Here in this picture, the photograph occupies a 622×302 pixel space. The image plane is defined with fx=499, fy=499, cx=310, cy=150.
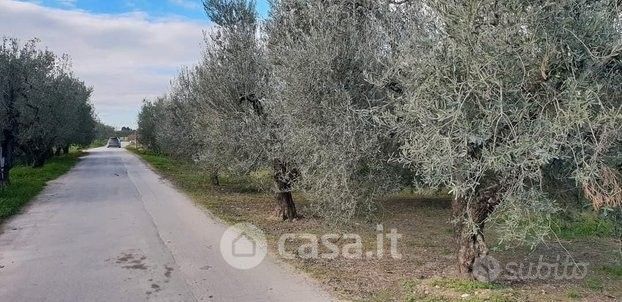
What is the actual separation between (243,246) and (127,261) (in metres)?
2.07

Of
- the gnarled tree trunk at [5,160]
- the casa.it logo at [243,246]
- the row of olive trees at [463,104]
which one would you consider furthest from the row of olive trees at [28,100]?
the row of olive trees at [463,104]

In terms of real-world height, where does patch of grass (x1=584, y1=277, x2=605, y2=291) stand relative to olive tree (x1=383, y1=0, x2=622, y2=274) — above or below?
below

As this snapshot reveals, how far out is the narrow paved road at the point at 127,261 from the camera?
6.16m

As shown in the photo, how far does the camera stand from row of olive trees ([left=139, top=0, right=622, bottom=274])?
16.1 feet

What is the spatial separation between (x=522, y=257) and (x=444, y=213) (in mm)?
5683

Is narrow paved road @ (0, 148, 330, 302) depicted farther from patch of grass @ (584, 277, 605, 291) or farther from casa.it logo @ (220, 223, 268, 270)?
patch of grass @ (584, 277, 605, 291)

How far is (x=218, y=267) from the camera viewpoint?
743cm

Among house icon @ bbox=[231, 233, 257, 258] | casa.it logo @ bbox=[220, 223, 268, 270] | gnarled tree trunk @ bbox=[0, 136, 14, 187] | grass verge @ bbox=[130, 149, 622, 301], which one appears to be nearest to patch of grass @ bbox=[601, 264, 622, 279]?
grass verge @ bbox=[130, 149, 622, 301]

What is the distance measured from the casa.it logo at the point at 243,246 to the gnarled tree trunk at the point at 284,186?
128 cm

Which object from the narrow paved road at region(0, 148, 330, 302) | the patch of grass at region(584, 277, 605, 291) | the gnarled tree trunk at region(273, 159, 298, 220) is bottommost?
the narrow paved road at region(0, 148, 330, 302)

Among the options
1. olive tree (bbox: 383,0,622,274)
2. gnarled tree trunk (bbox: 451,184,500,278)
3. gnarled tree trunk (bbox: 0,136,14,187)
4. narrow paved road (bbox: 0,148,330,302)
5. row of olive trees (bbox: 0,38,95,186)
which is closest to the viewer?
olive tree (bbox: 383,0,622,274)

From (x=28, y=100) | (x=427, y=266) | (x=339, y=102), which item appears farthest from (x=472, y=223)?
(x=28, y=100)

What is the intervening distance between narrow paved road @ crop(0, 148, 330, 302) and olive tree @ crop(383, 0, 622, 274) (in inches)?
96.9

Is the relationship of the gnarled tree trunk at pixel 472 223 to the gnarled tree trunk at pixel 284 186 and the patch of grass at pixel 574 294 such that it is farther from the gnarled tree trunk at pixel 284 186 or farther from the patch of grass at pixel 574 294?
the gnarled tree trunk at pixel 284 186
